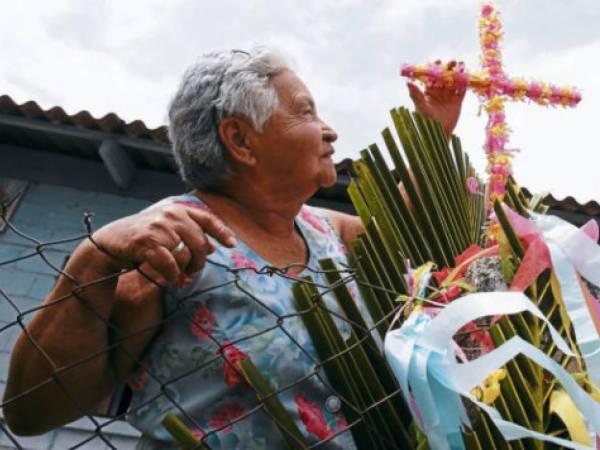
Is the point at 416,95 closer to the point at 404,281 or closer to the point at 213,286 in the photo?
the point at 404,281

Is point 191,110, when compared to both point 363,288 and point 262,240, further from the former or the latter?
point 363,288

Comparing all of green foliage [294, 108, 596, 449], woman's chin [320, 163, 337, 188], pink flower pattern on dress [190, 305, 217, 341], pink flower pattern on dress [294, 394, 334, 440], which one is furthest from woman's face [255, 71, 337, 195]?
pink flower pattern on dress [294, 394, 334, 440]

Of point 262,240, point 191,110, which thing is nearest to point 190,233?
point 262,240

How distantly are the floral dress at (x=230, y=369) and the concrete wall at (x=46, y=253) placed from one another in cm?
240

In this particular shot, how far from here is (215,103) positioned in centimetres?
151

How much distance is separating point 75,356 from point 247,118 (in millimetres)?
613

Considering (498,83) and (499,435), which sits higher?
(498,83)

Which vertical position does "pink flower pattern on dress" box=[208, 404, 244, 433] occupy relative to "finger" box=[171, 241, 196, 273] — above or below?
below

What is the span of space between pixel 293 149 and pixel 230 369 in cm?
50

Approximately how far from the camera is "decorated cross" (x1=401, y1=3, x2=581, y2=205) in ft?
5.11

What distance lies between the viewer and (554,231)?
1.15m

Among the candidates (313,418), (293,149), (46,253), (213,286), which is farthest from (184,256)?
(46,253)

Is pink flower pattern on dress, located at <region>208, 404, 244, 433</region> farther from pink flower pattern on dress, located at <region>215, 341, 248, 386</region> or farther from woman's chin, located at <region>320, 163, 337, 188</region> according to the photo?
woman's chin, located at <region>320, 163, 337, 188</region>

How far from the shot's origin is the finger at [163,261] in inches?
37.1
